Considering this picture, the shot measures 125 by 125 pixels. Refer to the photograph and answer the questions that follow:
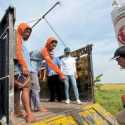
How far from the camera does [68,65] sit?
357 inches

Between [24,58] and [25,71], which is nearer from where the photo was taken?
[25,71]

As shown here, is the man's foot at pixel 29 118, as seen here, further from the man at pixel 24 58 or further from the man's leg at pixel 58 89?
the man's leg at pixel 58 89

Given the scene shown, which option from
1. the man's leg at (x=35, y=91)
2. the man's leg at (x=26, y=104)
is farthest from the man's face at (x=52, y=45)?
the man's leg at (x=26, y=104)

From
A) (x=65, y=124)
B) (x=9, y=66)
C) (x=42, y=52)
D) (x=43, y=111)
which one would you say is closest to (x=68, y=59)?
(x=42, y=52)

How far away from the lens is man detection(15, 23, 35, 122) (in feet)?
20.4

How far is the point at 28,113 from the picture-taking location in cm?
618

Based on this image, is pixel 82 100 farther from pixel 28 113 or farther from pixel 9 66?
pixel 9 66

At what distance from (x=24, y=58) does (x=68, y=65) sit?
275 centimetres

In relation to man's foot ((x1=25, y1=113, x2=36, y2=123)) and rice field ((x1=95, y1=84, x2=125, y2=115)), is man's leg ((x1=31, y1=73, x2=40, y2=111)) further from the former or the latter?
rice field ((x1=95, y1=84, x2=125, y2=115))

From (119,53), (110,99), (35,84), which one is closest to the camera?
(119,53)

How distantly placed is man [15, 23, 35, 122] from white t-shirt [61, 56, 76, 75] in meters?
2.47

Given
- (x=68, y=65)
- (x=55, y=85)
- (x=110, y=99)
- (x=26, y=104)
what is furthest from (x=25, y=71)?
(x=110, y=99)

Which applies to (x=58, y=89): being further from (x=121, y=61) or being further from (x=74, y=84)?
(x=121, y=61)

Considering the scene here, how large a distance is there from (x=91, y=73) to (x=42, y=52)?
1.22m
